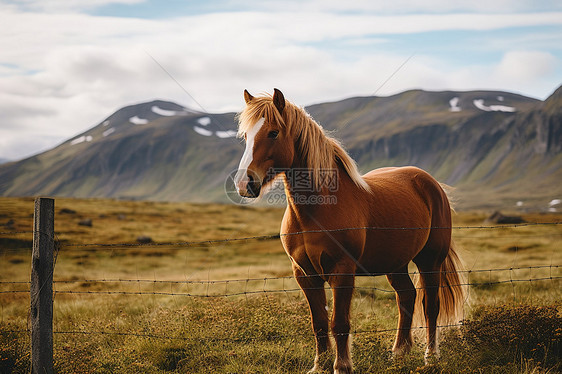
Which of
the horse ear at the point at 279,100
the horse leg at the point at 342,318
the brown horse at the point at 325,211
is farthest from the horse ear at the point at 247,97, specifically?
the horse leg at the point at 342,318

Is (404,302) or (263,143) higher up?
(263,143)

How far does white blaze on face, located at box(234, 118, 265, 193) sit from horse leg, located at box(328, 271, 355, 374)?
53.9 inches

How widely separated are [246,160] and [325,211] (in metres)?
1.01

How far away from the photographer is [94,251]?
27.6m

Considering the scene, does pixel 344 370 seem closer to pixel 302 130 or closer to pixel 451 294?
pixel 451 294

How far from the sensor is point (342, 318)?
437cm

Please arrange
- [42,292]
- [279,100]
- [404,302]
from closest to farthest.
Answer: [279,100] → [42,292] → [404,302]

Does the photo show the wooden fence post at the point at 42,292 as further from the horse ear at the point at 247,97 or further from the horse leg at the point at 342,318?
the horse leg at the point at 342,318

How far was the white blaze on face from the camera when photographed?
393 centimetres

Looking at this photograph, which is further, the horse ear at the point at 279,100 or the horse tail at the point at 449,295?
the horse tail at the point at 449,295

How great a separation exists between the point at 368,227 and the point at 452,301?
2234 millimetres

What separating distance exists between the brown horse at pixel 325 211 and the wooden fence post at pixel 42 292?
2.28m

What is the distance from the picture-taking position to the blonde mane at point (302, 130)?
429 centimetres

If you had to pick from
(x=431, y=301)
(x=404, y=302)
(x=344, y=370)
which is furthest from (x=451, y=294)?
(x=344, y=370)
